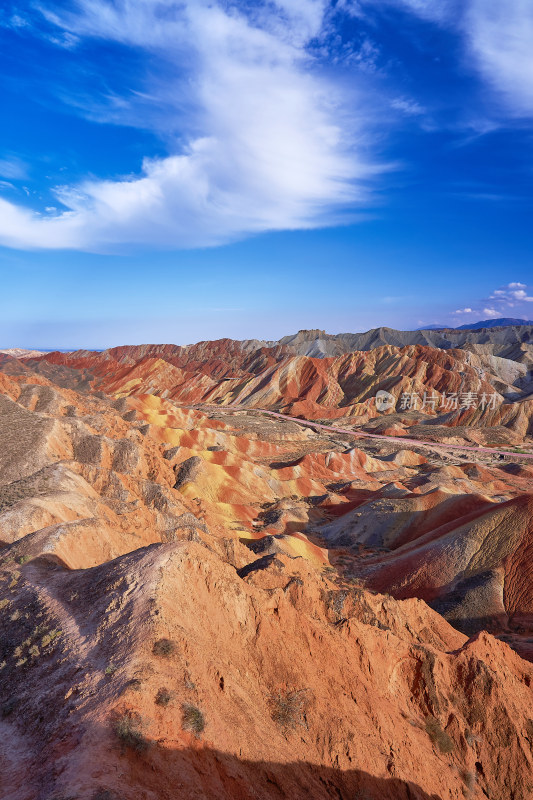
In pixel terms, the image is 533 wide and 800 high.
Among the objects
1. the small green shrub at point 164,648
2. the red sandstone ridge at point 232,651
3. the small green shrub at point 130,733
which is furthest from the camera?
the small green shrub at point 164,648

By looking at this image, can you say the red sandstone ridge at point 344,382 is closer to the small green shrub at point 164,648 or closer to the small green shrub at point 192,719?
the small green shrub at point 164,648

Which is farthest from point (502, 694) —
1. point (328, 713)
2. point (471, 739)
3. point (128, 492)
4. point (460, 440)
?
point (460, 440)

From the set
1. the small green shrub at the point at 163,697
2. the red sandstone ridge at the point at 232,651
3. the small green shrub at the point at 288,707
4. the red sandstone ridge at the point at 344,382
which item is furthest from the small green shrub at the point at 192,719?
the red sandstone ridge at the point at 344,382

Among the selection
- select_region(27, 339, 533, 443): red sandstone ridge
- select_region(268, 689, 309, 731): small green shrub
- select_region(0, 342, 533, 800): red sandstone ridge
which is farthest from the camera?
select_region(27, 339, 533, 443): red sandstone ridge

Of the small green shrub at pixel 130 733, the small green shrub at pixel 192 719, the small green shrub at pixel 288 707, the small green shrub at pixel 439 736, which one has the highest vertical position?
the small green shrub at pixel 130 733

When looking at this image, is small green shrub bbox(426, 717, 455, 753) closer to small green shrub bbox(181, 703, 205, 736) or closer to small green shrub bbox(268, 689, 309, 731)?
small green shrub bbox(268, 689, 309, 731)

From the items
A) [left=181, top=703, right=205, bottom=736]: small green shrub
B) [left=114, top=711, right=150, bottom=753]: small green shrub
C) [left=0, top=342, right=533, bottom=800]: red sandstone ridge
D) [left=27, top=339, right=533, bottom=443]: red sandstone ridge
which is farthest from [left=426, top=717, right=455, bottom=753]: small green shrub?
[left=27, top=339, right=533, bottom=443]: red sandstone ridge

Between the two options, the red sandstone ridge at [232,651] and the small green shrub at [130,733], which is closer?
the small green shrub at [130,733]
